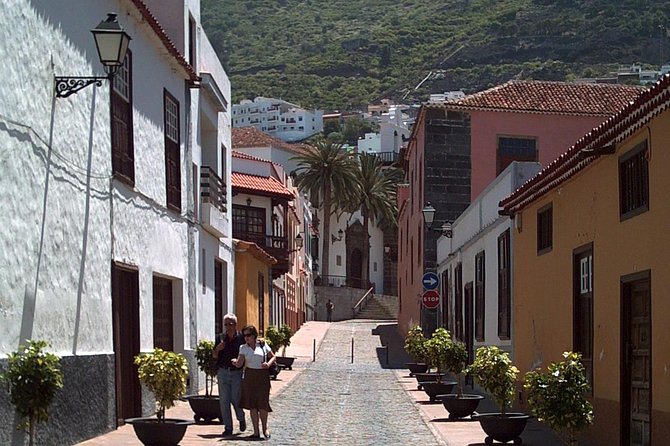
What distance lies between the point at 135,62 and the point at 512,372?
23.1 feet

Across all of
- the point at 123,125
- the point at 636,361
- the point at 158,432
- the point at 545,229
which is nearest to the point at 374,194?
the point at 545,229

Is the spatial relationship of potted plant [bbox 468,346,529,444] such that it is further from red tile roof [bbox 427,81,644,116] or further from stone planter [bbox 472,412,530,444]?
red tile roof [bbox 427,81,644,116]

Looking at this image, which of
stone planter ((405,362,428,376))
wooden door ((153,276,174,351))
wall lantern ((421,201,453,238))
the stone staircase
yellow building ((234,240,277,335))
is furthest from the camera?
the stone staircase

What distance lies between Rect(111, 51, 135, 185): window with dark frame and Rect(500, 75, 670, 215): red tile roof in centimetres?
595

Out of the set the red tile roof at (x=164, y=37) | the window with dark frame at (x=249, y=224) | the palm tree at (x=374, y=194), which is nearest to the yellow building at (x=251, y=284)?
the window with dark frame at (x=249, y=224)

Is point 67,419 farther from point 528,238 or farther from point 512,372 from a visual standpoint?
point 528,238

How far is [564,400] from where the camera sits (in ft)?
40.1

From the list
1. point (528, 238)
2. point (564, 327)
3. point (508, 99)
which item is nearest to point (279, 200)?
point (508, 99)

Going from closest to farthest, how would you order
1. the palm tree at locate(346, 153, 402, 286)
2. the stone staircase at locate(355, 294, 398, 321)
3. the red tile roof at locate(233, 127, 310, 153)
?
1. the stone staircase at locate(355, 294, 398, 321)
2. the red tile roof at locate(233, 127, 310, 153)
3. the palm tree at locate(346, 153, 402, 286)

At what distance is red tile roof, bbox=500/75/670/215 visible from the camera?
1108 cm

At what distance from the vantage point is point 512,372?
15234 millimetres

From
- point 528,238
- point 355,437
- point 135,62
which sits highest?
point 135,62

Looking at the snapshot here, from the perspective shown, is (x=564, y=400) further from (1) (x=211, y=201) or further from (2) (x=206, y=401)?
(1) (x=211, y=201)

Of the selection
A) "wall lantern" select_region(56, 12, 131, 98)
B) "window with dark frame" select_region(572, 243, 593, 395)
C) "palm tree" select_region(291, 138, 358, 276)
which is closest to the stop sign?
"window with dark frame" select_region(572, 243, 593, 395)
